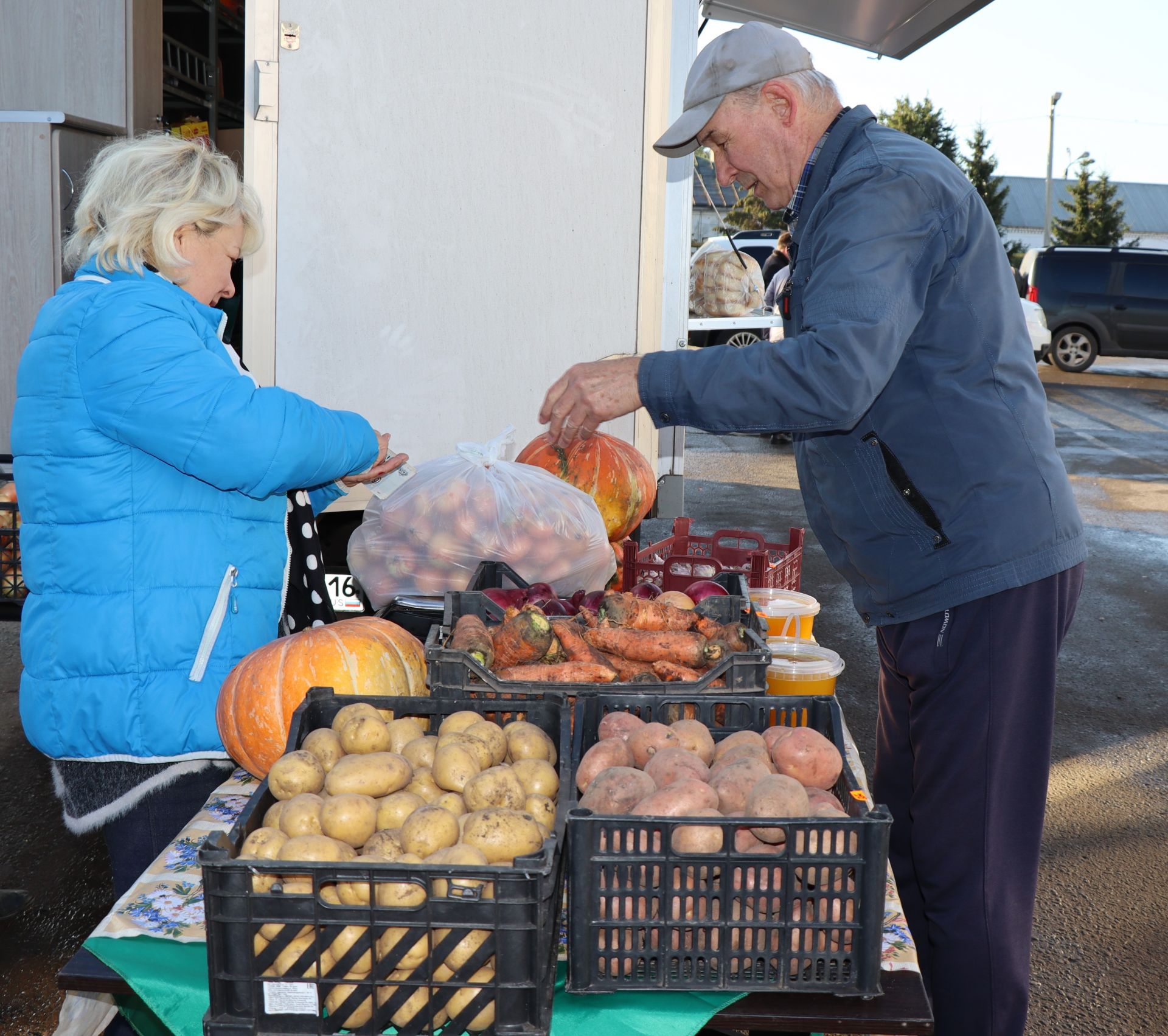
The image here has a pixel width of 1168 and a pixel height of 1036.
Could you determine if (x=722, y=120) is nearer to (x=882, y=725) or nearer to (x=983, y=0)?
(x=882, y=725)

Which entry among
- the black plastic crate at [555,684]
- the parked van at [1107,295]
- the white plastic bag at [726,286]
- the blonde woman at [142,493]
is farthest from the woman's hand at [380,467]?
the parked van at [1107,295]

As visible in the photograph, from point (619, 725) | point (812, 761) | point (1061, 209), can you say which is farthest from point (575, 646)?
point (1061, 209)

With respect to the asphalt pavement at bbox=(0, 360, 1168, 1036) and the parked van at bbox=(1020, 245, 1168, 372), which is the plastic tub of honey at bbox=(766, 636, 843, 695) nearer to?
the asphalt pavement at bbox=(0, 360, 1168, 1036)

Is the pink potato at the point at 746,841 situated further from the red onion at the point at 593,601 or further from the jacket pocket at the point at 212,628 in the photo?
the jacket pocket at the point at 212,628

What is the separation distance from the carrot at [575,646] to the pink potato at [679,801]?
683 millimetres

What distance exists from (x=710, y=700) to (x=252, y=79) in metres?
2.65

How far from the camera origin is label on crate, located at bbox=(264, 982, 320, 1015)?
4.64 ft

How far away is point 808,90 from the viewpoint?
237 centimetres

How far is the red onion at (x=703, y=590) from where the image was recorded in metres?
2.61

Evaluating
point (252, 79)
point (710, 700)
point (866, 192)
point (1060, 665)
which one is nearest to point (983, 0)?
point (1060, 665)

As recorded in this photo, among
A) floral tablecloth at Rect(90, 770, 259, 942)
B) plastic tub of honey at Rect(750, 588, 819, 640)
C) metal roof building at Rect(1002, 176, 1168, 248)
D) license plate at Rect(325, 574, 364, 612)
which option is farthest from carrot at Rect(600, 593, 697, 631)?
metal roof building at Rect(1002, 176, 1168, 248)

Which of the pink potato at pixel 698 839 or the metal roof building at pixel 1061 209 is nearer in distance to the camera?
the pink potato at pixel 698 839

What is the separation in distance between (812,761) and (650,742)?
25cm

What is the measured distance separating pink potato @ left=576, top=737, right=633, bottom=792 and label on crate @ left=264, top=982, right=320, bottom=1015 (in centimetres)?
49
